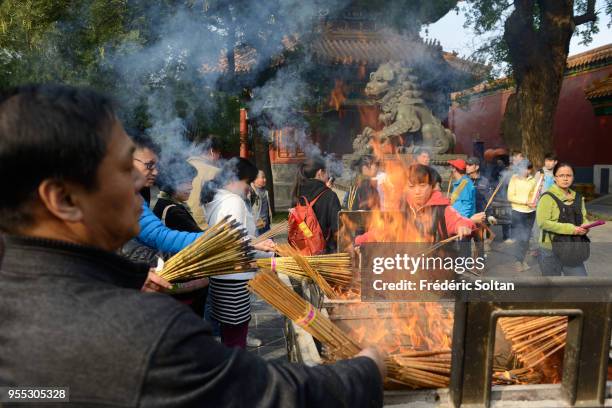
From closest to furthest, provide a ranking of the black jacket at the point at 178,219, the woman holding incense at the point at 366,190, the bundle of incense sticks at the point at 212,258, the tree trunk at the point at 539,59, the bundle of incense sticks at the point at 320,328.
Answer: the bundle of incense sticks at the point at 320,328, the bundle of incense sticks at the point at 212,258, the black jacket at the point at 178,219, the woman holding incense at the point at 366,190, the tree trunk at the point at 539,59

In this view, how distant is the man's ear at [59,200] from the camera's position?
3.22ft

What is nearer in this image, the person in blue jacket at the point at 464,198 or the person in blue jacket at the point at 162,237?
the person in blue jacket at the point at 162,237

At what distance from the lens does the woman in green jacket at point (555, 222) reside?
176 inches

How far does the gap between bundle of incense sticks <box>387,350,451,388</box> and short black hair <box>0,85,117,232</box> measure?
1.32 metres

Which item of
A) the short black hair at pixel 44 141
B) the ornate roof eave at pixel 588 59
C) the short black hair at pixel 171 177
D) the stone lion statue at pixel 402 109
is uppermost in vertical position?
the ornate roof eave at pixel 588 59

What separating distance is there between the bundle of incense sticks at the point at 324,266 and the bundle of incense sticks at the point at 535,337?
1.08 m

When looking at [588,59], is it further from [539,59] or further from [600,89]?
[539,59]

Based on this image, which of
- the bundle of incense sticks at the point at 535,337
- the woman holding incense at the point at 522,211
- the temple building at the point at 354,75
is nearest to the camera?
the bundle of incense sticks at the point at 535,337

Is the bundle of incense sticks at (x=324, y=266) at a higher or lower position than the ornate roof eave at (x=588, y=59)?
lower

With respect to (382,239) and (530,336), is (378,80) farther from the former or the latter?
(530,336)

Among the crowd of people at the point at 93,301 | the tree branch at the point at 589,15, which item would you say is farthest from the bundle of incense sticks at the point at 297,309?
the tree branch at the point at 589,15

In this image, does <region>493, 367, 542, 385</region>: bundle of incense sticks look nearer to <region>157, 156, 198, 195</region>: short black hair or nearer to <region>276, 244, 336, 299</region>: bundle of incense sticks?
<region>276, 244, 336, 299</region>: bundle of incense sticks

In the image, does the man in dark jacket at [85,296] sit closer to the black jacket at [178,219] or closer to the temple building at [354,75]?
the black jacket at [178,219]

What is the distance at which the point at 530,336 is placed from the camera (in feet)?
7.67
